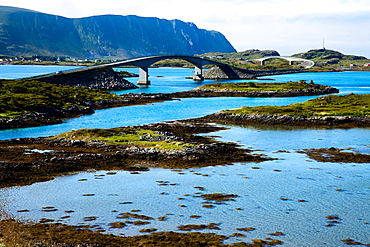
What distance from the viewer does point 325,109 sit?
69.4 meters

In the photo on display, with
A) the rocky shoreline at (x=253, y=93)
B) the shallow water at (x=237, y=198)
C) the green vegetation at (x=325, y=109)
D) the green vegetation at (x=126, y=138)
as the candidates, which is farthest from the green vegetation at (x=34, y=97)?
the shallow water at (x=237, y=198)

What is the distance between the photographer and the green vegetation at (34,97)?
66.6m

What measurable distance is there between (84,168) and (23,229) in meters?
13.4

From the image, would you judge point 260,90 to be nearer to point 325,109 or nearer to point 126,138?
point 325,109

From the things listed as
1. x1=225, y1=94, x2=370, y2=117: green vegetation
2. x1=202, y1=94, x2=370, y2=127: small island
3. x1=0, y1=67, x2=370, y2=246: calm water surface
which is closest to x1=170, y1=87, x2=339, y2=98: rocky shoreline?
x1=225, y1=94, x2=370, y2=117: green vegetation

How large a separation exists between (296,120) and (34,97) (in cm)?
4507

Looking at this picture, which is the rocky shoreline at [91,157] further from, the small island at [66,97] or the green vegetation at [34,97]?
the green vegetation at [34,97]

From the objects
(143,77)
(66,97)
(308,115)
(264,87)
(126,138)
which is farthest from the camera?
(143,77)

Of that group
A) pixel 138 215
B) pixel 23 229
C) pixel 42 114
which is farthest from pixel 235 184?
pixel 42 114

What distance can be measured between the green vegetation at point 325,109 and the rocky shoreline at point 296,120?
1709 mm

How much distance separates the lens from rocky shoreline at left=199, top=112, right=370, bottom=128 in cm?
6049

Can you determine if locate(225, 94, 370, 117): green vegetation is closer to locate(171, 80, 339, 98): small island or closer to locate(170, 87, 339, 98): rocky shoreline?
locate(170, 87, 339, 98): rocky shoreline

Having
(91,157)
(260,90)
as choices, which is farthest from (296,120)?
(260,90)

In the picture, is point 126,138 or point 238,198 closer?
point 238,198
